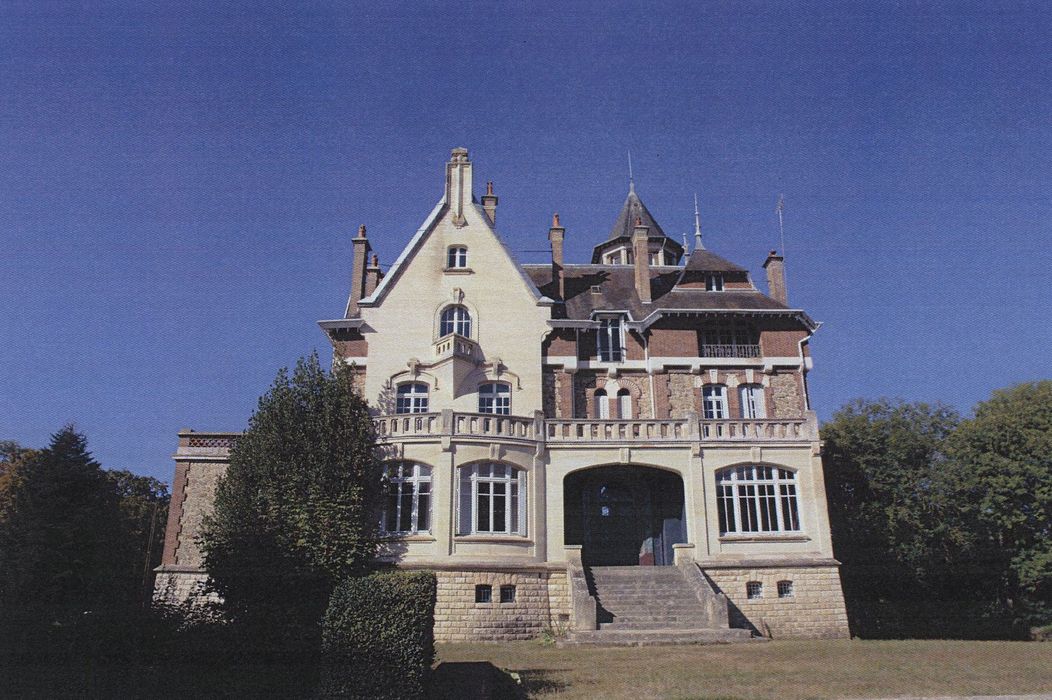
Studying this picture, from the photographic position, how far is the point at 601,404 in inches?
1209

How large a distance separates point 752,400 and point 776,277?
5877 millimetres

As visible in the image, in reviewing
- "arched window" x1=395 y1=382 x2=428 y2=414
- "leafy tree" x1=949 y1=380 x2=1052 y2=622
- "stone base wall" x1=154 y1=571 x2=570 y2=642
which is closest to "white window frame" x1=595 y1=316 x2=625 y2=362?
"arched window" x1=395 y1=382 x2=428 y2=414

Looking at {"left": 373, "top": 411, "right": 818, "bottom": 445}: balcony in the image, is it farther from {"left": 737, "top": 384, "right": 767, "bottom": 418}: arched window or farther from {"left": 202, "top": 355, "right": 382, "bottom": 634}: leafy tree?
{"left": 737, "top": 384, "right": 767, "bottom": 418}: arched window

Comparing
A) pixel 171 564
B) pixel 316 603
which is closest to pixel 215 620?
pixel 316 603

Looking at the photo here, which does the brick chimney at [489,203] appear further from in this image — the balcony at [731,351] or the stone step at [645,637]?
the stone step at [645,637]

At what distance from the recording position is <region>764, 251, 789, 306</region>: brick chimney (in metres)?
33.1

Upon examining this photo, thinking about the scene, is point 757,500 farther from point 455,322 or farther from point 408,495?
point 455,322

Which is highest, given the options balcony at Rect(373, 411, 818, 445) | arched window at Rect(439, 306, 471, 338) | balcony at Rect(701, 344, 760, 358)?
A: arched window at Rect(439, 306, 471, 338)

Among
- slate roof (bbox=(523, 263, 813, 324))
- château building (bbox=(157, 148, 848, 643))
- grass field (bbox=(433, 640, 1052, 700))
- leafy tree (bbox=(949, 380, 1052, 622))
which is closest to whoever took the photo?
grass field (bbox=(433, 640, 1052, 700))

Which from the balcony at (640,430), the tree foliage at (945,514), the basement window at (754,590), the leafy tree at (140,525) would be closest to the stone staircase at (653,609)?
the basement window at (754,590)

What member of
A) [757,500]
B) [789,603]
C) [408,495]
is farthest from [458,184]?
[789,603]

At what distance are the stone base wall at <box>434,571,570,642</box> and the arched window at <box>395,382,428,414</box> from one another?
7193mm

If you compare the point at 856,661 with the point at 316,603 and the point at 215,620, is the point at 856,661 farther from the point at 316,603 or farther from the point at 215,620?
the point at 215,620

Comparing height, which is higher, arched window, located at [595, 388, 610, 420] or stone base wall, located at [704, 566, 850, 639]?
arched window, located at [595, 388, 610, 420]
